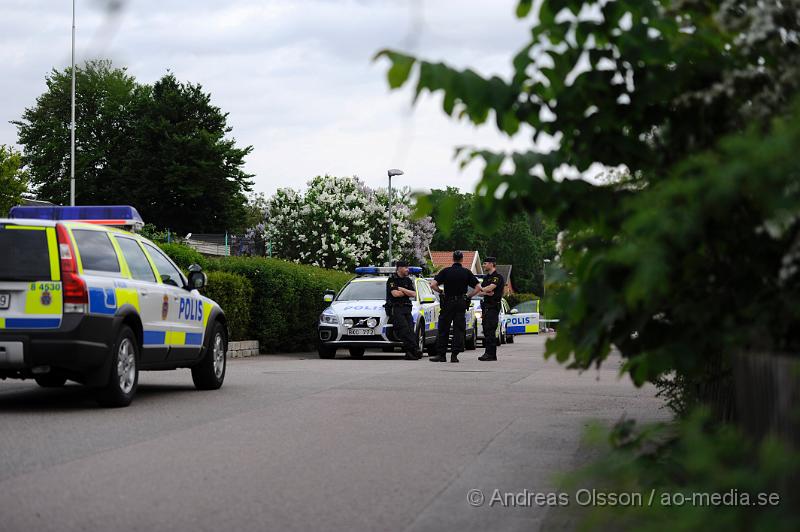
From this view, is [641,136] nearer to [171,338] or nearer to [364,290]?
[171,338]

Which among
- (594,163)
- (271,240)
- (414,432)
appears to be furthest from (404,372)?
(271,240)

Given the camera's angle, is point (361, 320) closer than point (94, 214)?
No

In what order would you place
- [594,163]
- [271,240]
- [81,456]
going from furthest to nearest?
[271,240]
[81,456]
[594,163]

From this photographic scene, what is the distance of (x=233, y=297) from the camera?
78.3 feet

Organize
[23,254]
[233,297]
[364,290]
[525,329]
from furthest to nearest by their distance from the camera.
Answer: [525,329] < [364,290] < [233,297] < [23,254]

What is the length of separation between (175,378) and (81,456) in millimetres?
8540

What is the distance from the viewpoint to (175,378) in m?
16.7

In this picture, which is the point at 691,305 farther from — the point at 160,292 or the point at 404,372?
the point at 404,372

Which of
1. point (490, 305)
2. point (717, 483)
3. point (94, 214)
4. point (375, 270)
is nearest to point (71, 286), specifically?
point (94, 214)

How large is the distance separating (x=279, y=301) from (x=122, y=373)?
46.4 feet

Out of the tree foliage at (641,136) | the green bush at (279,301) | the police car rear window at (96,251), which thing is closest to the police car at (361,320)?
the green bush at (279,301)

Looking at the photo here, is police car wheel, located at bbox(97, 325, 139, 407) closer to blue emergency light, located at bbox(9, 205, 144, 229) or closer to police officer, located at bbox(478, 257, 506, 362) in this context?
blue emergency light, located at bbox(9, 205, 144, 229)

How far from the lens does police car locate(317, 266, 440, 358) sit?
24.2 meters

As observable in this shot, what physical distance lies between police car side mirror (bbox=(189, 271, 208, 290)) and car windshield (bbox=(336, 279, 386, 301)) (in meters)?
11.6
